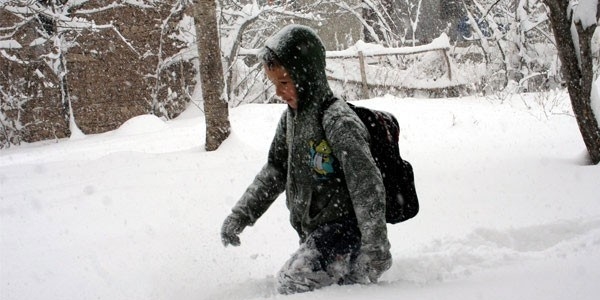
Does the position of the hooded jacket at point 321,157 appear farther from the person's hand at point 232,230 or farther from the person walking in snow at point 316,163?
the person's hand at point 232,230

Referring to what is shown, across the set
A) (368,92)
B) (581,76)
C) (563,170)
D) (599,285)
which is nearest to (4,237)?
(599,285)

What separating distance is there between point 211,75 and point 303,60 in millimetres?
4414

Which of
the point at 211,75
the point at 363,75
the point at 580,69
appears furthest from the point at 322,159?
the point at 363,75

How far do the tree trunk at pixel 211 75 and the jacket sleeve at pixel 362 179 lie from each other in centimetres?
441

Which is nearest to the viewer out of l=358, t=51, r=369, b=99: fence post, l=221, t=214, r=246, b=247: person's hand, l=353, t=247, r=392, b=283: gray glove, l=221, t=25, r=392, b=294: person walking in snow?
l=353, t=247, r=392, b=283: gray glove

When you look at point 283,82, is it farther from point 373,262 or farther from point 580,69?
point 580,69

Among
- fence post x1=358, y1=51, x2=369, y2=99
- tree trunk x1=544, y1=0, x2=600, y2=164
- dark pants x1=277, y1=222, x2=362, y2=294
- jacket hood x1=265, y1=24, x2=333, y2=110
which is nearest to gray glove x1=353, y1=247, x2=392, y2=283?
dark pants x1=277, y1=222, x2=362, y2=294

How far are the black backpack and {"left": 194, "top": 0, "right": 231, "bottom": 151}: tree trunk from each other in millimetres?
4298

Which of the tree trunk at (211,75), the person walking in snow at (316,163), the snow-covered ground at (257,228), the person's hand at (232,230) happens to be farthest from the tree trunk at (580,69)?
the tree trunk at (211,75)

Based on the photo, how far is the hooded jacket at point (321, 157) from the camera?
215 centimetres

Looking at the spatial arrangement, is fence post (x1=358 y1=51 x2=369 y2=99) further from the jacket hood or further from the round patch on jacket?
the round patch on jacket

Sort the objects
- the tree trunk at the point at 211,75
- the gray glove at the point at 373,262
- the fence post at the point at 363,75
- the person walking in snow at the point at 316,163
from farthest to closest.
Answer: the fence post at the point at 363,75
the tree trunk at the point at 211,75
the person walking in snow at the point at 316,163
the gray glove at the point at 373,262

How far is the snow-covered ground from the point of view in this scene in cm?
266

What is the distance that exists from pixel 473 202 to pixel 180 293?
8.09 feet
